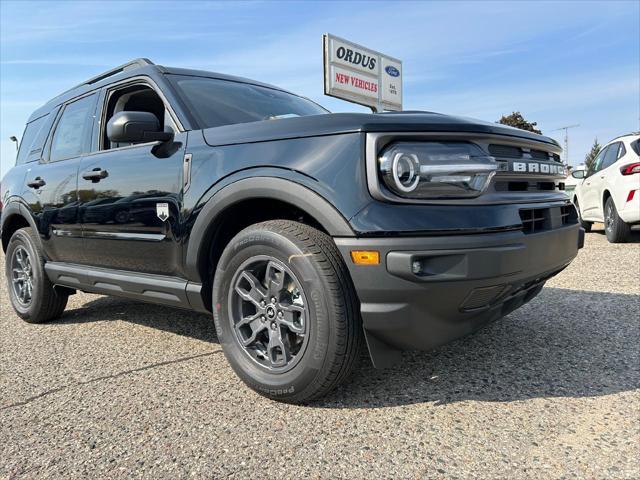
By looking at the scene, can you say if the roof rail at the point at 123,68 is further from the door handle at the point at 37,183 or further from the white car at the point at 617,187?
the white car at the point at 617,187

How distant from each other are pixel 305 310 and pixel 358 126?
0.83 metres

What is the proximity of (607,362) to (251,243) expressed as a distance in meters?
2.06

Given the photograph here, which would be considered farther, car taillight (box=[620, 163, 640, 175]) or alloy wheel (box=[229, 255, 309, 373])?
car taillight (box=[620, 163, 640, 175])

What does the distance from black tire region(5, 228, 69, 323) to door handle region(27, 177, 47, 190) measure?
398 millimetres

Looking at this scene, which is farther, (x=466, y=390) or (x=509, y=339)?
(x=509, y=339)

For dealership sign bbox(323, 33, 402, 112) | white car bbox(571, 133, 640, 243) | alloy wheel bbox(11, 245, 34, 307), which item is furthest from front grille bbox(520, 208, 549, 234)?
dealership sign bbox(323, 33, 402, 112)

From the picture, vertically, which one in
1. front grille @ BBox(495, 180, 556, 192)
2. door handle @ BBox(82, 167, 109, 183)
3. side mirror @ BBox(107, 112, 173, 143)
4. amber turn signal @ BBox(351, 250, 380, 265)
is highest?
side mirror @ BBox(107, 112, 173, 143)

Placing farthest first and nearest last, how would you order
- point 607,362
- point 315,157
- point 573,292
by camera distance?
point 573,292
point 607,362
point 315,157

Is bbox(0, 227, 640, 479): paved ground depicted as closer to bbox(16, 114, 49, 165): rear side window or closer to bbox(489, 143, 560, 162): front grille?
bbox(489, 143, 560, 162): front grille

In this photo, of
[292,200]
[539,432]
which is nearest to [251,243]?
[292,200]

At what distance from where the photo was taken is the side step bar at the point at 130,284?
9.06 feet

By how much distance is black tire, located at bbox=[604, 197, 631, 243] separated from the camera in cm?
739

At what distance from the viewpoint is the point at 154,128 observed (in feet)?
9.24

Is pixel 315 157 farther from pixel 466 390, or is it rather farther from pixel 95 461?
pixel 95 461
